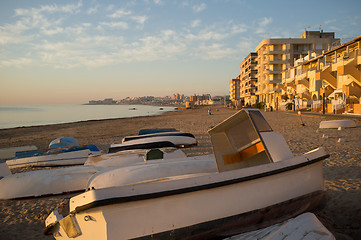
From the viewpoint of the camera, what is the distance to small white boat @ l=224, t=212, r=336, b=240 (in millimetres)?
3613

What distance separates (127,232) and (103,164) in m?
5.64

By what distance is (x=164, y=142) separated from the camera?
11945 millimetres

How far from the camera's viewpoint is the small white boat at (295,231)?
142 inches

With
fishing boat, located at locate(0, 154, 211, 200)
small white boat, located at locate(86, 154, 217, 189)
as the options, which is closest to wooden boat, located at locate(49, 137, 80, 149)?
fishing boat, located at locate(0, 154, 211, 200)

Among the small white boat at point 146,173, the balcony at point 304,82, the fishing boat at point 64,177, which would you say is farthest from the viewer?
the balcony at point 304,82

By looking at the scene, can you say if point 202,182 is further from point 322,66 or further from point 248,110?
point 322,66

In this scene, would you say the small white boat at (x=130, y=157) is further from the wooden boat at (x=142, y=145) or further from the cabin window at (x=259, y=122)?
the cabin window at (x=259, y=122)

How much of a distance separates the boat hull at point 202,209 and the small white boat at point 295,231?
17cm

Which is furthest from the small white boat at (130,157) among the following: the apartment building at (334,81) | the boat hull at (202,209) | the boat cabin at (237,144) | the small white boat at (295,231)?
the apartment building at (334,81)

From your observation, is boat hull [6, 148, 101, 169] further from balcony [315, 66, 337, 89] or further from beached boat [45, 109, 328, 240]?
balcony [315, 66, 337, 89]

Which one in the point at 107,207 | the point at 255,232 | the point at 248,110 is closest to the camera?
the point at 107,207

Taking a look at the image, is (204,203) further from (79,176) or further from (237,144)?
(79,176)

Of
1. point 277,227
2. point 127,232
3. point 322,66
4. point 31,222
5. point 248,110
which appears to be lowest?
point 31,222

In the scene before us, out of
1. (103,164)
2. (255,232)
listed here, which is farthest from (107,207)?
(103,164)
